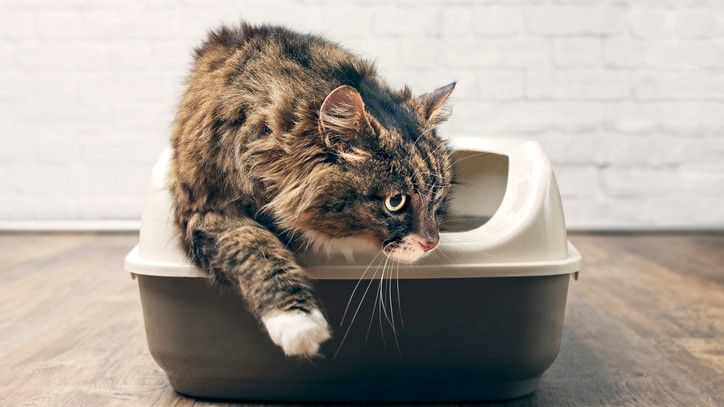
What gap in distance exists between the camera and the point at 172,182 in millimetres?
1378

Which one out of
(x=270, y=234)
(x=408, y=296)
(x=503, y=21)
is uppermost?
(x=503, y=21)

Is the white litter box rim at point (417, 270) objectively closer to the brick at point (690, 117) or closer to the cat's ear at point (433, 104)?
the cat's ear at point (433, 104)

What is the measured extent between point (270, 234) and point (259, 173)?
9cm

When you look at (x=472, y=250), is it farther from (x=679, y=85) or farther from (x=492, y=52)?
(x=679, y=85)

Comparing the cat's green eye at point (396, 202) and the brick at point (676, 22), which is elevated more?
the brick at point (676, 22)

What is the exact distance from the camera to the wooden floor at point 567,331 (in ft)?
4.88

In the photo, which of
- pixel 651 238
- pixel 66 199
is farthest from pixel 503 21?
pixel 66 199

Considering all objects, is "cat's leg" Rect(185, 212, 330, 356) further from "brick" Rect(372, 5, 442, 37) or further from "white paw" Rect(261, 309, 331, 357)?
"brick" Rect(372, 5, 442, 37)

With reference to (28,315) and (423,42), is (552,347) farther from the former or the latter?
(423,42)

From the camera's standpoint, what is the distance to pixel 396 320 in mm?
1349

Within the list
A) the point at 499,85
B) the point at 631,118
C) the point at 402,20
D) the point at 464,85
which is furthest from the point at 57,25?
the point at 631,118

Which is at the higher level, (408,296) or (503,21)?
(503,21)

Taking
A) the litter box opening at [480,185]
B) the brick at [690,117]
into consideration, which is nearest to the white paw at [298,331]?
the litter box opening at [480,185]

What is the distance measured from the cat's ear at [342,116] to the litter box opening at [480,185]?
2.30 feet
